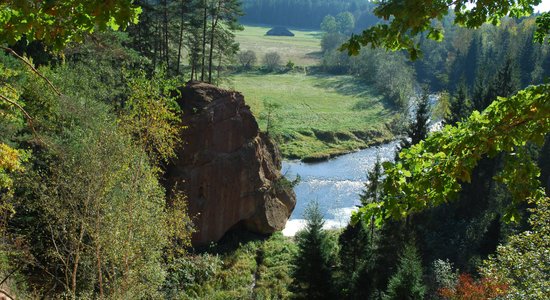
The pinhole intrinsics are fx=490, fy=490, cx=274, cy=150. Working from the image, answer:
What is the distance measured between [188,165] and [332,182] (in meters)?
22.7

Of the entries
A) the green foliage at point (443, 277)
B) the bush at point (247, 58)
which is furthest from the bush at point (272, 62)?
the green foliage at point (443, 277)

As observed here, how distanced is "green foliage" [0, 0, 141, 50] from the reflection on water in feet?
97.3

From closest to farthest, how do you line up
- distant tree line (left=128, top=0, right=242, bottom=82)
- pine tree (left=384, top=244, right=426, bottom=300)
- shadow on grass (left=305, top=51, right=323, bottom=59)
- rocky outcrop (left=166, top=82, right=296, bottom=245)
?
pine tree (left=384, top=244, right=426, bottom=300), rocky outcrop (left=166, top=82, right=296, bottom=245), distant tree line (left=128, top=0, right=242, bottom=82), shadow on grass (left=305, top=51, right=323, bottom=59)

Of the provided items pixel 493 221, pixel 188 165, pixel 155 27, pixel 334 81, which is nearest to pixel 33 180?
pixel 188 165

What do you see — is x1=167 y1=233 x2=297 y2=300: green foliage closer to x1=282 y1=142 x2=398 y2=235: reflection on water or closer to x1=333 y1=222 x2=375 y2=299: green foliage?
x1=333 y1=222 x2=375 y2=299: green foliage

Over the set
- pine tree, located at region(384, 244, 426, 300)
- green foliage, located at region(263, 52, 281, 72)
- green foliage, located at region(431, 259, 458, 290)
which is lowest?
green foliage, located at region(431, 259, 458, 290)

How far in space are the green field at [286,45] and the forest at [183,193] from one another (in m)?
70.5

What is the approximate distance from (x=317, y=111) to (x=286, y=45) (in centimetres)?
7680

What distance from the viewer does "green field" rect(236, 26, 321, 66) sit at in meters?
122

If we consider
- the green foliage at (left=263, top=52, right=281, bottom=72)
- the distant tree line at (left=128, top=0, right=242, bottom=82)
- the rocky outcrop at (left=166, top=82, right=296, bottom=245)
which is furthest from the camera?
the green foliage at (left=263, top=52, right=281, bottom=72)

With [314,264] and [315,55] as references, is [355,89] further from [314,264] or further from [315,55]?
[314,264]

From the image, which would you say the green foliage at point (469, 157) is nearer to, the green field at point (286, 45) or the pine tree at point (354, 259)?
the pine tree at point (354, 259)

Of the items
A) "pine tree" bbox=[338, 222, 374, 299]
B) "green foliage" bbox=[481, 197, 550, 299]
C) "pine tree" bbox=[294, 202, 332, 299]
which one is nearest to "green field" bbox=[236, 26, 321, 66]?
"pine tree" bbox=[338, 222, 374, 299]

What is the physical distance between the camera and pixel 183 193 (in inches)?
1032
